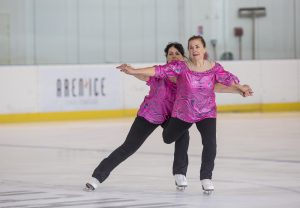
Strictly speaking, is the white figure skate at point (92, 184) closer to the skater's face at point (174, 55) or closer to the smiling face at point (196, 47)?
the skater's face at point (174, 55)

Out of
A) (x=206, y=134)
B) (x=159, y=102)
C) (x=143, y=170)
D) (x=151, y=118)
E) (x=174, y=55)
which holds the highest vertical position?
(x=174, y=55)

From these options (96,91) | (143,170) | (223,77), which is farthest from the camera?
(96,91)

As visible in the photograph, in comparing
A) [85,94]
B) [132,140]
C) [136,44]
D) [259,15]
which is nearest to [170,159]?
[132,140]

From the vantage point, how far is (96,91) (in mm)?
20906

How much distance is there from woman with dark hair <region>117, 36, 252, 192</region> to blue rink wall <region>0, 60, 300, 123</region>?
38.0ft

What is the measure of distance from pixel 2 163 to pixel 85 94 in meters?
9.14

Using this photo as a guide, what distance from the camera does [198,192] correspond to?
8.51m

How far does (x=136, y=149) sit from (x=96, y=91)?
1236 centimetres

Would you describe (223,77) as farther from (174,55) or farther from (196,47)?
(174,55)

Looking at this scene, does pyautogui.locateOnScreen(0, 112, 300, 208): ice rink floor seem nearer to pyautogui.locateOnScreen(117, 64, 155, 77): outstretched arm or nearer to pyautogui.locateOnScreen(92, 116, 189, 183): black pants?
pyautogui.locateOnScreen(92, 116, 189, 183): black pants

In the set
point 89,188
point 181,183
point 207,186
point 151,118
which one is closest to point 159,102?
point 151,118

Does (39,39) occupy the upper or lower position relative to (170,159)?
upper

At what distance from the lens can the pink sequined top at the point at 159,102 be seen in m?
8.50

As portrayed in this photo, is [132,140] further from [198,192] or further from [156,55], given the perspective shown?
[156,55]
